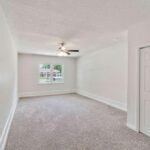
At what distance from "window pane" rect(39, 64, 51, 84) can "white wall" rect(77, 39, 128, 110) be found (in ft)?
6.99

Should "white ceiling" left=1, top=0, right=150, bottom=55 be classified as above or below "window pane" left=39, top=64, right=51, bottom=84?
above

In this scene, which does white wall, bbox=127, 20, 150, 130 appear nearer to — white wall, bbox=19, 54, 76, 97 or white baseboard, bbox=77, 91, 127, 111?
white baseboard, bbox=77, 91, 127, 111

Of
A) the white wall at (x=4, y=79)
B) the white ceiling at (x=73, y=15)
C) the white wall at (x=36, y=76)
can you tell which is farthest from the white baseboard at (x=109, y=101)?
the white wall at (x=4, y=79)

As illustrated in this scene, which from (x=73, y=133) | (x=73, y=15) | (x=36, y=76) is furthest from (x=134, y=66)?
(x=36, y=76)

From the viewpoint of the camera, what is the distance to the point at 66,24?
2.64 meters

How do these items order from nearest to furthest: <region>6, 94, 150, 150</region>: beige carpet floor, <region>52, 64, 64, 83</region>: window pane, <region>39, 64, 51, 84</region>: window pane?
<region>6, 94, 150, 150</region>: beige carpet floor
<region>39, 64, 51, 84</region>: window pane
<region>52, 64, 64, 83</region>: window pane

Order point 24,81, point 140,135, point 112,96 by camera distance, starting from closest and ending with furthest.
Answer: point 140,135, point 112,96, point 24,81

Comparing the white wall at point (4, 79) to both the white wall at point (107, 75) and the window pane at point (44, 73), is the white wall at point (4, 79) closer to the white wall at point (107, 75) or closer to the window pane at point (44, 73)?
the white wall at point (107, 75)

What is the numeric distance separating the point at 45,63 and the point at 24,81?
1.57 metres

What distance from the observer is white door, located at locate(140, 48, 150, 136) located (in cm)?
249

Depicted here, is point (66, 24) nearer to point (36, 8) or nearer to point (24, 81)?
point (36, 8)

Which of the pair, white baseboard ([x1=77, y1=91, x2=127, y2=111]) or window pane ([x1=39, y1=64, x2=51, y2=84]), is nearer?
white baseboard ([x1=77, y1=91, x2=127, y2=111])

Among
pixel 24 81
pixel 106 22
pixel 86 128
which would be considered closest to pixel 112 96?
pixel 86 128

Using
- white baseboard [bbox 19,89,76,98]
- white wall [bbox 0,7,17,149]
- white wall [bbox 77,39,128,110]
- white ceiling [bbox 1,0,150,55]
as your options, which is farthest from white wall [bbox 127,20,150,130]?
white baseboard [bbox 19,89,76,98]
